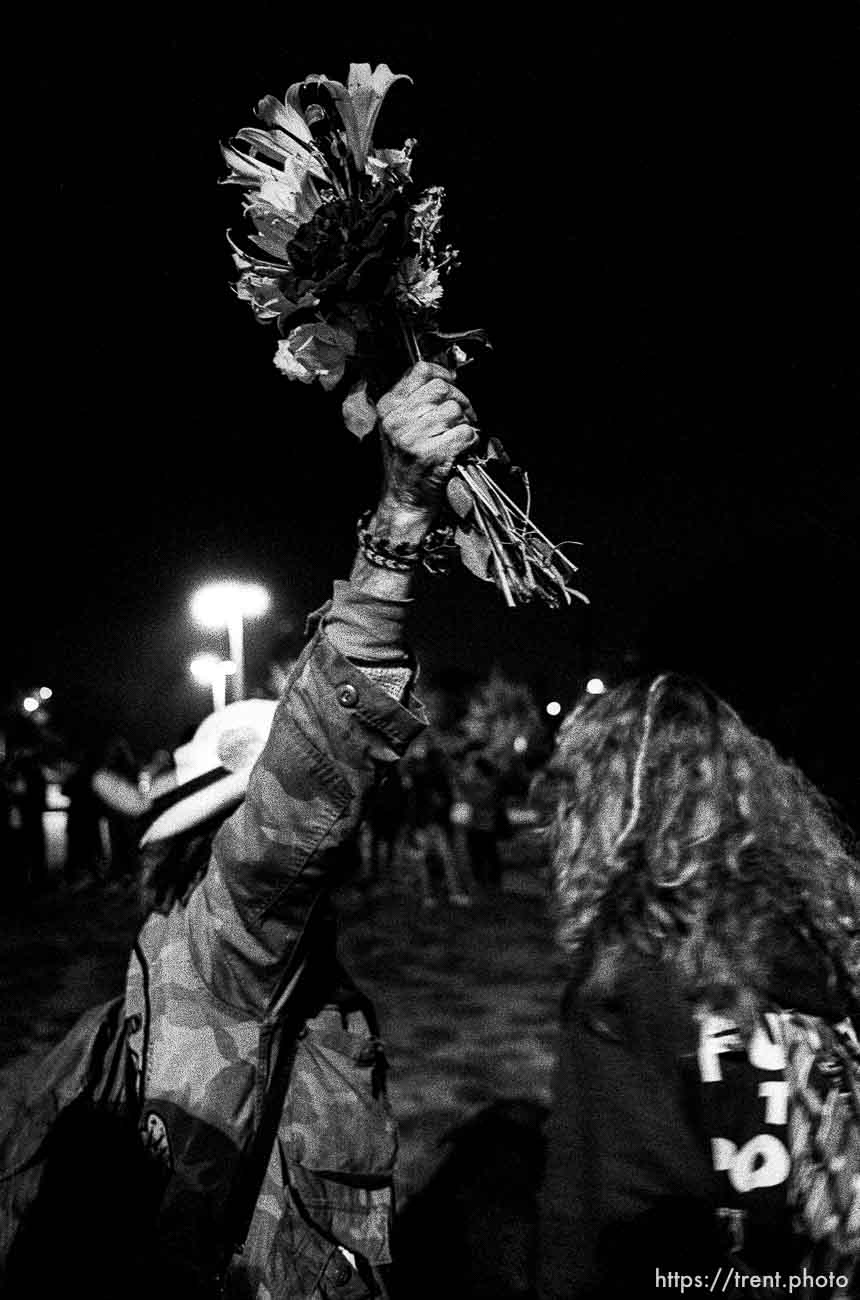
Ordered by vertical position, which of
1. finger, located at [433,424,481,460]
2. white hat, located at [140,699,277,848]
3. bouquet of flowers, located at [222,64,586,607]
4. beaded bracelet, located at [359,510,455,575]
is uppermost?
bouquet of flowers, located at [222,64,586,607]

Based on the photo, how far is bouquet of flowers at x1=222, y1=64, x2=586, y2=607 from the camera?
1.77 m

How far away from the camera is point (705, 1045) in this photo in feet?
5.50

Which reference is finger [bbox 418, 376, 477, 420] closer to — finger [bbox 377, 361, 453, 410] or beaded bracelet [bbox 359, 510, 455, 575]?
finger [bbox 377, 361, 453, 410]

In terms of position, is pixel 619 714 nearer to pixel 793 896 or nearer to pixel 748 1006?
pixel 793 896

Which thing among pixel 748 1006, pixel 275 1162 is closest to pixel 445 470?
pixel 748 1006

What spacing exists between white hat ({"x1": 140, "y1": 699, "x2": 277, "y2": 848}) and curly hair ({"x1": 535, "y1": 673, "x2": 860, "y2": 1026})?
737 millimetres

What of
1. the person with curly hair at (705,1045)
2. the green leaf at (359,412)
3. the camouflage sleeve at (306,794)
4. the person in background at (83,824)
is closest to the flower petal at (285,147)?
the green leaf at (359,412)

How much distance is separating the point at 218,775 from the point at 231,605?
9105 mm

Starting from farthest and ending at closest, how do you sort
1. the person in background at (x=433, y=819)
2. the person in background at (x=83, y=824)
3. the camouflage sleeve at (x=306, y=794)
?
the person in background at (x=83, y=824), the person in background at (x=433, y=819), the camouflage sleeve at (x=306, y=794)

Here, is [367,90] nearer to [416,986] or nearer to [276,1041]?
[276,1041]

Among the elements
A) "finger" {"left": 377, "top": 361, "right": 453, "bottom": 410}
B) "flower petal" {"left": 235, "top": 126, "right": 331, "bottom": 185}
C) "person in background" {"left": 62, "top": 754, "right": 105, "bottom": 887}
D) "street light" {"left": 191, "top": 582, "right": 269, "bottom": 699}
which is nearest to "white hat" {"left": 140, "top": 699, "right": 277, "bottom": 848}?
"finger" {"left": 377, "top": 361, "right": 453, "bottom": 410}

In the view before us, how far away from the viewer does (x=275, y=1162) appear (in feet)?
6.10

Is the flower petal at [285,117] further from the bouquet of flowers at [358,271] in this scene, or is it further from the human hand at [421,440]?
the human hand at [421,440]

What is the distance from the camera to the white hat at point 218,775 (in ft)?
7.52
